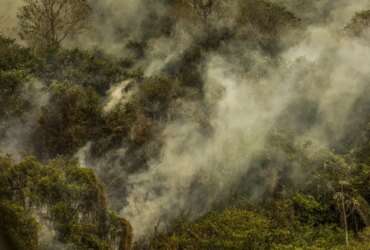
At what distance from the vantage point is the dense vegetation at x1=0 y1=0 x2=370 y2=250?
47.9ft

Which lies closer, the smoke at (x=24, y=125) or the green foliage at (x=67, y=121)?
the smoke at (x=24, y=125)

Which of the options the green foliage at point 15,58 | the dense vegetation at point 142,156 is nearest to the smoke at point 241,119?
the dense vegetation at point 142,156

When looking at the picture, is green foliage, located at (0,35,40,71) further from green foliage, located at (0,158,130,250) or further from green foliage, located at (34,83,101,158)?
green foliage, located at (0,158,130,250)

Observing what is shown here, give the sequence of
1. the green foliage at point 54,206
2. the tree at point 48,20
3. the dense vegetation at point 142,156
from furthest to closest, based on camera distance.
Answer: the tree at point 48,20 < the dense vegetation at point 142,156 < the green foliage at point 54,206

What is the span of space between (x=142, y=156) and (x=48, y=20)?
438 inches

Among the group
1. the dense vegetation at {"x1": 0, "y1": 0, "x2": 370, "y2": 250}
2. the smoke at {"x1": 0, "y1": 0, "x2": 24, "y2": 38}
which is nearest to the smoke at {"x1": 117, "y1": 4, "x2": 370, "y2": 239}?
the dense vegetation at {"x1": 0, "y1": 0, "x2": 370, "y2": 250}

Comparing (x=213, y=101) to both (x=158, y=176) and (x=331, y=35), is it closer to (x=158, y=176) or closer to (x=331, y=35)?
(x=158, y=176)

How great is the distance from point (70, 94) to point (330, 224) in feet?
34.7

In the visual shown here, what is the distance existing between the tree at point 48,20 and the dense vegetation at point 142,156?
1.33ft

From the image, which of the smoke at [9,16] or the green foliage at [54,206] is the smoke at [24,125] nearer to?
the green foliage at [54,206]

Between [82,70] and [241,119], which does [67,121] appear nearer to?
[82,70]

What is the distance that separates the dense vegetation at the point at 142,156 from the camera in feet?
47.9

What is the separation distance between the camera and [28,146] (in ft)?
64.4

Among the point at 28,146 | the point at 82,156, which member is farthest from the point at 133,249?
the point at 28,146
